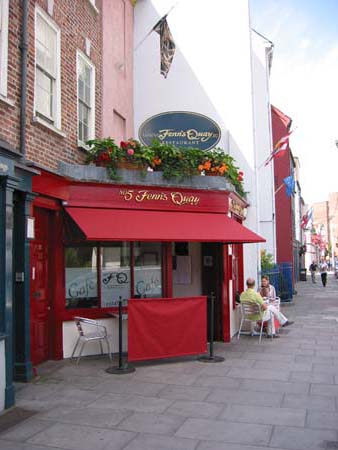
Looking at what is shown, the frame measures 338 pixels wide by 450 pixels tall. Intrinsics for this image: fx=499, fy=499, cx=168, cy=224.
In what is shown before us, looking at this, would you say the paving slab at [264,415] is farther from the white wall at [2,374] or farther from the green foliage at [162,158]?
the green foliage at [162,158]

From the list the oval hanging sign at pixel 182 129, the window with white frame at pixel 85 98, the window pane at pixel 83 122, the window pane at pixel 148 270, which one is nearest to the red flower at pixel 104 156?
the window with white frame at pixel 85 98

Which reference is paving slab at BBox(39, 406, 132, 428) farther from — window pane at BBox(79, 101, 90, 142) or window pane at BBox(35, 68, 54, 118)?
window pane at BBox(79, 101, 90, 142)

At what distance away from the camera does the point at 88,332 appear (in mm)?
9203

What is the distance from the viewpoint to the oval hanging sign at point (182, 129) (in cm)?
1251

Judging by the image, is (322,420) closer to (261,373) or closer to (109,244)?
(261,373)

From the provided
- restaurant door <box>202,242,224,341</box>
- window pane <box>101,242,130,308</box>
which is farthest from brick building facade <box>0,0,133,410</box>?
restaurant door <box>202,242,224,341</box>

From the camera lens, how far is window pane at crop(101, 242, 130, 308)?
981 centimetres

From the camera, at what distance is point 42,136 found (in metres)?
8.38

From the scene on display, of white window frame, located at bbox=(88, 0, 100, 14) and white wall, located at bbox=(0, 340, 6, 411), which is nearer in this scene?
white wall, located at bbox=(0, 340, 6, 411)

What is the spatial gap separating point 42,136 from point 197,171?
3.30 m

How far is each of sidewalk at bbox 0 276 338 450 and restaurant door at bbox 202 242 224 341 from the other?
1.41 meters

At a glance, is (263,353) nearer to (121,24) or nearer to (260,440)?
(260,440)

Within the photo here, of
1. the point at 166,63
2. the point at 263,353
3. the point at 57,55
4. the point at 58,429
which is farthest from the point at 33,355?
the point at 166,63

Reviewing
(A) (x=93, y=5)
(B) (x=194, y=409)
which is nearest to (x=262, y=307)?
(B) (x=194, y=409)
